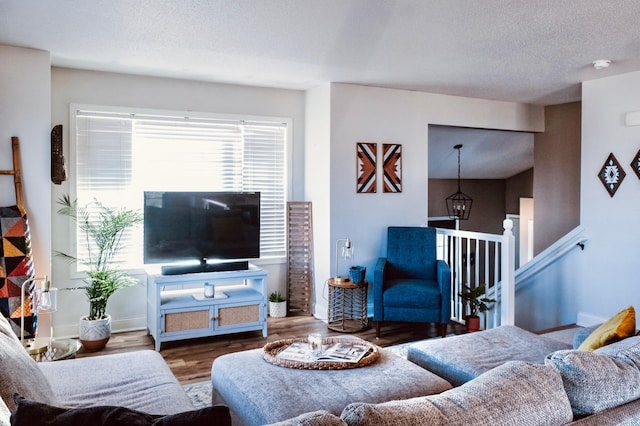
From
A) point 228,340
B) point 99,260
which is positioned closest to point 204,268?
point 228,340

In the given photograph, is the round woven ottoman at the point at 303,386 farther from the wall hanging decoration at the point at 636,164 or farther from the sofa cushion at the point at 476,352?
the wall hanging decoration at the point at 636,164

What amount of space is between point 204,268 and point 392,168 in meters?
2.20

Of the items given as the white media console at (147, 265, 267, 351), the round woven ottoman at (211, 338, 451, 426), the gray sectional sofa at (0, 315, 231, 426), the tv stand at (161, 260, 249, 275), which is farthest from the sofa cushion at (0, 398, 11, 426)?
the tv stand at (161, 260, 249, 275)

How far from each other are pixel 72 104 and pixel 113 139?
443 mm

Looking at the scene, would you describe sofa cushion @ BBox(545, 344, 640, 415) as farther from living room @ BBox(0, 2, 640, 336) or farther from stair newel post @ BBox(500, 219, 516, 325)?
living room @ BBox(0, 2, 640, 336)

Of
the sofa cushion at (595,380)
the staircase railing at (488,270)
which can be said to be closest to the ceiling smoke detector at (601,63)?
the staircase railing at (488,270)

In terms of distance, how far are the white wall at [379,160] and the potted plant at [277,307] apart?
345 millimetres

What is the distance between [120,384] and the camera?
2.20 metres

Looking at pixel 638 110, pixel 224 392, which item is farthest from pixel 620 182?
pixel 224 392

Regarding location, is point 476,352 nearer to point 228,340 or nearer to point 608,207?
point 228,340

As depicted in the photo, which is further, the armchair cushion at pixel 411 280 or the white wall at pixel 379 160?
the white wall at pixel 379 160

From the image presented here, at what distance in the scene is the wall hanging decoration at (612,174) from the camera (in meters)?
4.71

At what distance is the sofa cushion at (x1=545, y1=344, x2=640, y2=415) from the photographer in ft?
4.25

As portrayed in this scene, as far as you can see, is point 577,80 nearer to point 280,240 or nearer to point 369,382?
point 280,240
